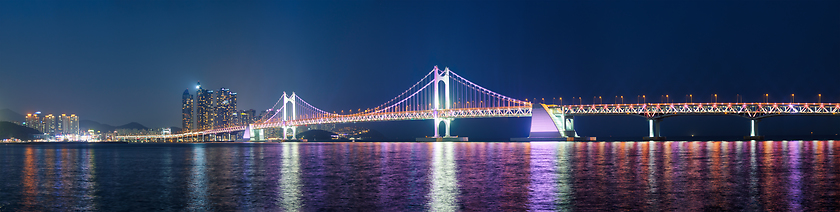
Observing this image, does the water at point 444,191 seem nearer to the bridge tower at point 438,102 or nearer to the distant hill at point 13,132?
the bridge tower at point 438,102

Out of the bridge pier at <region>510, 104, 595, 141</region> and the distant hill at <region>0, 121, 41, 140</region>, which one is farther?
the distant hill at <region>0, 121, 41, 140</region>

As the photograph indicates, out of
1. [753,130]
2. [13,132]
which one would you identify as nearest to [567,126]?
[753,130]

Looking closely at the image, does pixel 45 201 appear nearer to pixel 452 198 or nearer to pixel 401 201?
pixel 401 201

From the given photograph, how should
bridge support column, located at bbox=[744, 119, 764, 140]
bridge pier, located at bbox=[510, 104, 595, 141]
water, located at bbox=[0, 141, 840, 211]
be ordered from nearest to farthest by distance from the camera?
water, located at bbox=[0, 141, 840, 211] < bridge pier, located at bbox=[510, 104, 595, 141] < bridge support column, located at bbox=[744, 119, 764, 140]

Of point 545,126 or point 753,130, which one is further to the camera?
point 753,130

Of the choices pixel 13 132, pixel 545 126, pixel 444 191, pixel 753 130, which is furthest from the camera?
pixel 13 132

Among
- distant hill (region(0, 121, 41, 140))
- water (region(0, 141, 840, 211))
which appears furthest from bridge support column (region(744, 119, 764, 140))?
distant hill (region(0, 121, 41, 140))

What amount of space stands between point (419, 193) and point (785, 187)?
9.69 metres

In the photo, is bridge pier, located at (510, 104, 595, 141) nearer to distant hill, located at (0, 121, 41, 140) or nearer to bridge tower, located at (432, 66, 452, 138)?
bridge tower, located at (432, 66, 452, 138)

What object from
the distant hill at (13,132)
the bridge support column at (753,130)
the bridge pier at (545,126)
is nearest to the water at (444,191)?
the bridge pier at (545,126)

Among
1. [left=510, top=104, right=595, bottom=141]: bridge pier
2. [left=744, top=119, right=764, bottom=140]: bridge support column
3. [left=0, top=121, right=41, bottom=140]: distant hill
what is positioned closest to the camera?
[left=510, top=104, right=595, bottom=141]: bridge pier

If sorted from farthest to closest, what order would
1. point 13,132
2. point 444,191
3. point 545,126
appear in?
point 13,132 → point 545,126 → point 444,191

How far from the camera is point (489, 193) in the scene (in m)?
14.9

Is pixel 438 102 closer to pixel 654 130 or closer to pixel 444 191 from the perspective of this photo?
pixel 654 130
